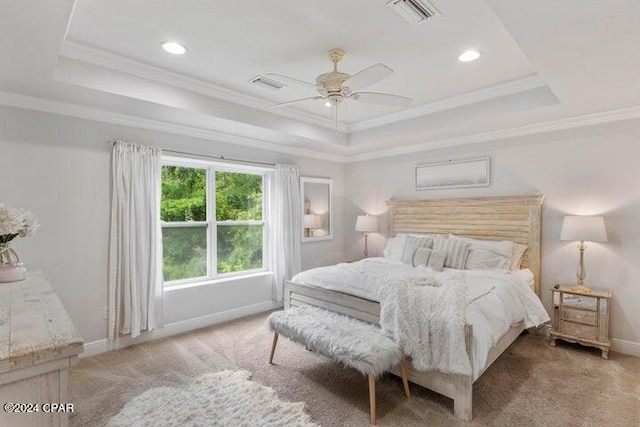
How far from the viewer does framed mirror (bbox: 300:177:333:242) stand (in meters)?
5.10

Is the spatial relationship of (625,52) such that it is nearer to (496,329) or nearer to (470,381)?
(496,329)

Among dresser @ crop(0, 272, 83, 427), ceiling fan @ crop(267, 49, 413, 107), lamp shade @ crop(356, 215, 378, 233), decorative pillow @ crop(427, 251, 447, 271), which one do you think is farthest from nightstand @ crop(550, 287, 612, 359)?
dresser @ crop(0, 272, 83, 427)

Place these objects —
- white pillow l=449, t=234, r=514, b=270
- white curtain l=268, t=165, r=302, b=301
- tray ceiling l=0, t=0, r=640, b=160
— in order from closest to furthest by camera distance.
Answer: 1. tray ceiling l=0, t=0, r=640, b=160
2. white pillow l=449, t=234, r=514, b=270
3. white curtain l=268, t=165, r=302, b=301

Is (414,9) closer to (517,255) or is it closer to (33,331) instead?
A: (33,331)

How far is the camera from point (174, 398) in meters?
2.38

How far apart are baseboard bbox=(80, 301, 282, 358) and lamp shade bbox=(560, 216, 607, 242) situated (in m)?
→ 3.55

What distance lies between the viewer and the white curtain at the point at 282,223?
462 centimetres

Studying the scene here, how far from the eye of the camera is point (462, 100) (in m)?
3.59

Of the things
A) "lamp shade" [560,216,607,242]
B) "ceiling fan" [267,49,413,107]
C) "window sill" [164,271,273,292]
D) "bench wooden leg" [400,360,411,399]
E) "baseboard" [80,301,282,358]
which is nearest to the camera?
"ceiling fan" [267,49,413,107]

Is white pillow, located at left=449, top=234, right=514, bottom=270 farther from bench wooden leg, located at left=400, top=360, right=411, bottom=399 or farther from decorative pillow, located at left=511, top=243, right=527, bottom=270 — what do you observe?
bench wooden leg, located at left=400, top=360, right=411, bottom=399

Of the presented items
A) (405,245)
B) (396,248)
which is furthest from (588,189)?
(396,248)

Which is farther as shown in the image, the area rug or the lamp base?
the lamp base

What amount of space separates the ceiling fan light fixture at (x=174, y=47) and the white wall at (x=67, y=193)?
1194 mm

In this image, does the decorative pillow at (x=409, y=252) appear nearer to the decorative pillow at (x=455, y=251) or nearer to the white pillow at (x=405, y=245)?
the white pillow at (x=405, y=245)
